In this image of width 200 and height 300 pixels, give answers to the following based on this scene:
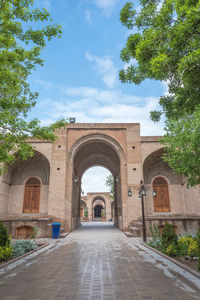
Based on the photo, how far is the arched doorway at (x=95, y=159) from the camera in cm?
1725

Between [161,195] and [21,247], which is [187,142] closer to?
[21,247]

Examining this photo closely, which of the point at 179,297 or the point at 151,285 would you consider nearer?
the point at 179,297

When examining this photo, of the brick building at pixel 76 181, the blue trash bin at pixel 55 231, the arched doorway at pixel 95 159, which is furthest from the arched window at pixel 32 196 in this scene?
the blue trash bin at pixel 55 231

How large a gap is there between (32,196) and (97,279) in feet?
50.4

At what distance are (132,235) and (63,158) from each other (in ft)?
25.5

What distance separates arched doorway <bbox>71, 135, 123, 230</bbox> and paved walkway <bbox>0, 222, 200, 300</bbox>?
10976 mm

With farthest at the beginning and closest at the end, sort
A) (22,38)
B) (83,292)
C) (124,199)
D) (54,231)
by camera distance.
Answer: (124,199)
(54,231)
(22,38)
(83,292)

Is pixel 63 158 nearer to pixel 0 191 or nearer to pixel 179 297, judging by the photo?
pixel 0 191

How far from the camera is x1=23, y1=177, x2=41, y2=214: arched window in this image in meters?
18.3

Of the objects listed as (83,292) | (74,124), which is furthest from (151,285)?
(74,124)

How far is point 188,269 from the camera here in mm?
5289

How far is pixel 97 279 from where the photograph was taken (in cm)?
469

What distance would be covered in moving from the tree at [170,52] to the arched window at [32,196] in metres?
13.8

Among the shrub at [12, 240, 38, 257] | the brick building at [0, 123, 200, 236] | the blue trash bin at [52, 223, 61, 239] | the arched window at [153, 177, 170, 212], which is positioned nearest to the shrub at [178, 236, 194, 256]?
the brick building at [0, 123, 200, 236]
